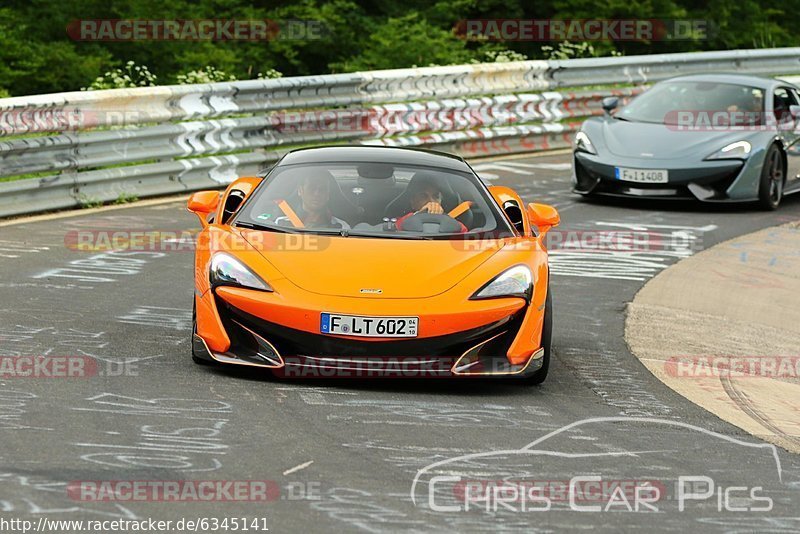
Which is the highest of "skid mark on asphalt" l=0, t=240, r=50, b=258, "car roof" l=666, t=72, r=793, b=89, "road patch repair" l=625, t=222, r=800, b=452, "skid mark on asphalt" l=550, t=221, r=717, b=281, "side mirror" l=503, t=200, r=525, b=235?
"car roof" l=666, t=72, r=793, b=89

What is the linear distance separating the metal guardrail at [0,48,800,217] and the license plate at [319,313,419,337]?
679 centimetres

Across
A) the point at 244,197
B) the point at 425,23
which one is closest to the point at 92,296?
the point at 244,197

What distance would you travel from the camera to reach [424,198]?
8906mm

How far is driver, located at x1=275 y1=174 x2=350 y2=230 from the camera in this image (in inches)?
339

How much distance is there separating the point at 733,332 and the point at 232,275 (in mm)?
4097

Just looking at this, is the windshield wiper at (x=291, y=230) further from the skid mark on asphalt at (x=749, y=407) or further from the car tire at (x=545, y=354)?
the skid mark on asphalt at (x=749, y=407)

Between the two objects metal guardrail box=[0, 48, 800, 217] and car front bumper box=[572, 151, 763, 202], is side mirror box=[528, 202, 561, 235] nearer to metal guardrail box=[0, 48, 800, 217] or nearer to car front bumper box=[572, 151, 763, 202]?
metal guardrail box=[0, 48, 800, 217]

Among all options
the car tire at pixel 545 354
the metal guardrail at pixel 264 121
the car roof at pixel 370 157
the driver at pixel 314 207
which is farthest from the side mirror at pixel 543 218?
the metal guardrail at pixel 264 121

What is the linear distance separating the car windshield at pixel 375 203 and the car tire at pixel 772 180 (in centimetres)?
797

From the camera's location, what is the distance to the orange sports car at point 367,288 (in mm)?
7586

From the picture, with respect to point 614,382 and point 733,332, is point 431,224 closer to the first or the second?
point 614,382

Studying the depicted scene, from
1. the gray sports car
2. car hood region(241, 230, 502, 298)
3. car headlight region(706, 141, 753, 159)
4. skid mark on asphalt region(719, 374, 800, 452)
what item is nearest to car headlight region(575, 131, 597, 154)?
the gray sports car

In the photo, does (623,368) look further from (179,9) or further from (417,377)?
(179,9)

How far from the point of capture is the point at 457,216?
8.83 m
